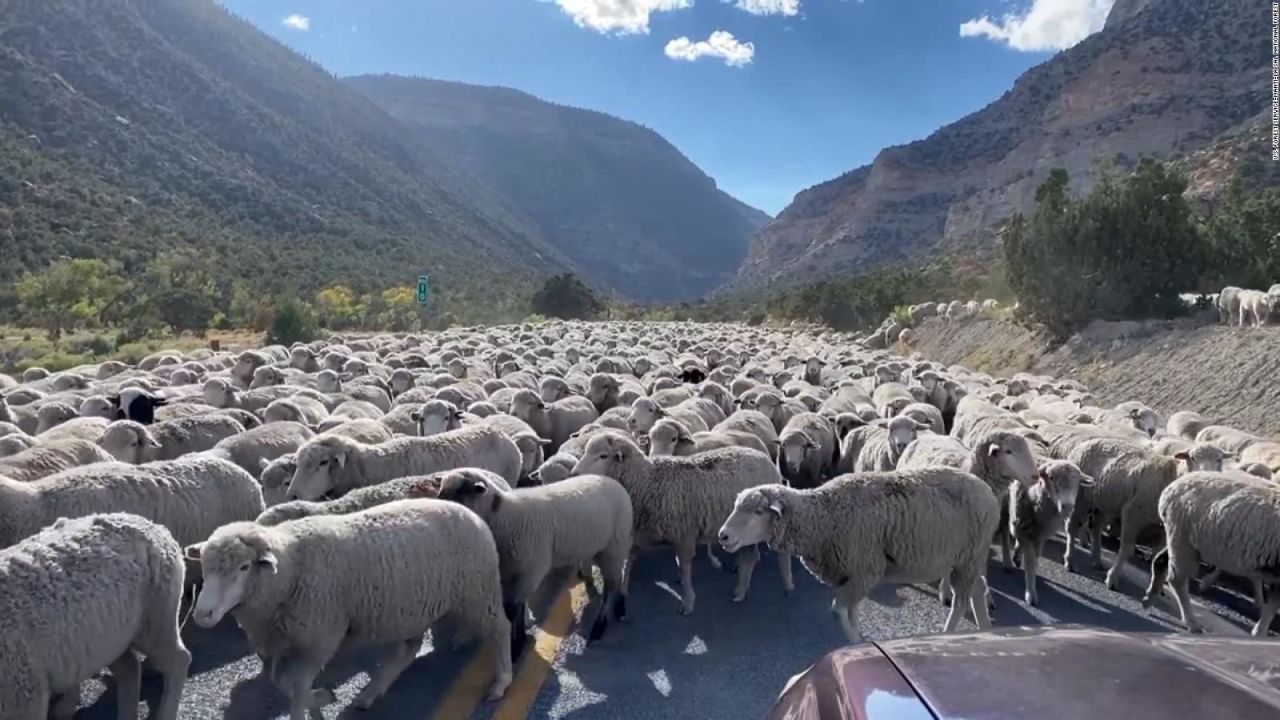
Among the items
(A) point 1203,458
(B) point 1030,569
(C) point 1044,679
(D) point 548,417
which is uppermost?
(A) point 1203,458

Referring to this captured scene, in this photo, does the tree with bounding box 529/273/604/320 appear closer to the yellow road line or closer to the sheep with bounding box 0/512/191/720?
the yellow road line

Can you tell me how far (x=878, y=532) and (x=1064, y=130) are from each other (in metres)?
90.5

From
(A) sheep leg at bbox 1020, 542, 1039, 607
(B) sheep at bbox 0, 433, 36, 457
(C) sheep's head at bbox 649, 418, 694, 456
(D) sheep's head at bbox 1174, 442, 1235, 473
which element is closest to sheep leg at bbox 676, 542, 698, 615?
(C) sheep's head at bbox 649, 418, 694, 456

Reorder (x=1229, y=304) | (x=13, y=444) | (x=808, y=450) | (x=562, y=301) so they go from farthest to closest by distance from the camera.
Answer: (x=562, y=301), (x=1229, y=304), (x=808, y=450), (x=13, y=444)

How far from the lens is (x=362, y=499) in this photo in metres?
6.27

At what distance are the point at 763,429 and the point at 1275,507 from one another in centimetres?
524

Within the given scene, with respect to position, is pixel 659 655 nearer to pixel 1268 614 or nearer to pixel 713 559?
pixel 713 559

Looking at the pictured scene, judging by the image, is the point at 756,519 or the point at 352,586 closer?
the point at 352,586

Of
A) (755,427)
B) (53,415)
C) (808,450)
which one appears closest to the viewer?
(808,450)

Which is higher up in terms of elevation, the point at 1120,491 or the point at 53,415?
the point at 1120,491

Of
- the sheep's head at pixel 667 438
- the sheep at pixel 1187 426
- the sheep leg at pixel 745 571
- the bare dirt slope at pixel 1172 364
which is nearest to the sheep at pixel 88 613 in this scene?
the sheep leg at pixel 745 571

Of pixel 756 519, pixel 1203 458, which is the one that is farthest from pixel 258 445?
pixel 1203 458

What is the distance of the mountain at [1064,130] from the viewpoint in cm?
6819

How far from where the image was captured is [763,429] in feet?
34.8
